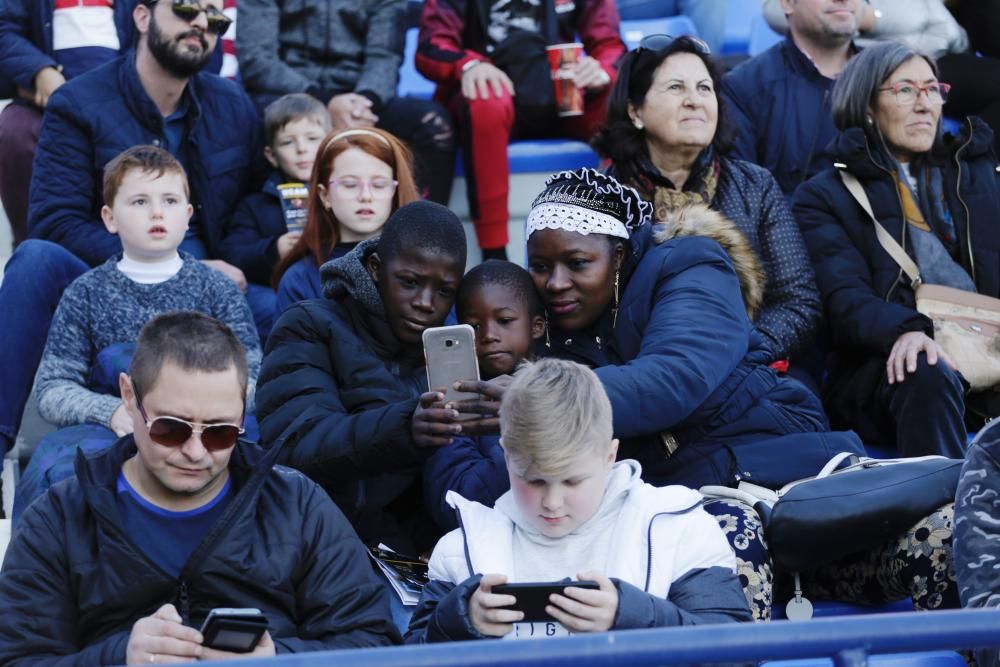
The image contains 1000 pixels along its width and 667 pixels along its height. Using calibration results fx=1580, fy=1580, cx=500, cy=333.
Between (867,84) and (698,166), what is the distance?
0.64 metres

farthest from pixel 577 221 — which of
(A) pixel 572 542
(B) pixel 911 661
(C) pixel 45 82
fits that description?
(C) pixel 45 82

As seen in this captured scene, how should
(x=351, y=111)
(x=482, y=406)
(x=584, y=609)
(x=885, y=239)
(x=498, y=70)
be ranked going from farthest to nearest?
1. (x=498, y=70)
2. (x=351, y=111)
3. (x=885, y=239)
4. (x=482, y=406)
5. (x=584, y=609)

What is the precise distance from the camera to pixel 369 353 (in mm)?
3783

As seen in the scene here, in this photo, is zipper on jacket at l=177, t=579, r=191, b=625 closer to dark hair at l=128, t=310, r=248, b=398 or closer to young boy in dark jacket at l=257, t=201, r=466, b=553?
dark hair at l=128, t=310, r=248, b=398

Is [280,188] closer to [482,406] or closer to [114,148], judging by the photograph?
[114,148]

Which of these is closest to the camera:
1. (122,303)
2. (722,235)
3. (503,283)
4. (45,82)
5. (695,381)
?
(695,381)

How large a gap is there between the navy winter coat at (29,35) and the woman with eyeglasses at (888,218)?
8.49 feet

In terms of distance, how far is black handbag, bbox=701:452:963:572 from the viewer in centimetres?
339

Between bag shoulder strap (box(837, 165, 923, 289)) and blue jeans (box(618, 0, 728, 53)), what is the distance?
2454 mm

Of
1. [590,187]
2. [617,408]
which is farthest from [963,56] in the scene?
[617,408]

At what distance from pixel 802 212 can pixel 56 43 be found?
2.84m

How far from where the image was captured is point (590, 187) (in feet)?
12.9

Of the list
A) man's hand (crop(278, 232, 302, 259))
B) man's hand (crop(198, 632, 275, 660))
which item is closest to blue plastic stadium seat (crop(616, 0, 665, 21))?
man's hand (crop(278, 232, 302, 259))

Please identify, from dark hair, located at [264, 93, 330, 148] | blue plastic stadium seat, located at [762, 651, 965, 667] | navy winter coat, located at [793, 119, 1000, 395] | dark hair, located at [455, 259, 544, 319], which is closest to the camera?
blue plastic stadium seat, located at [762, 651, 965, 667]
